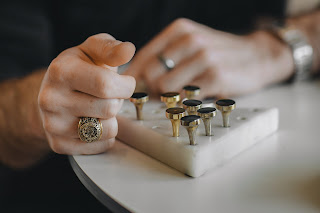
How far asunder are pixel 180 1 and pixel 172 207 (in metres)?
0.91

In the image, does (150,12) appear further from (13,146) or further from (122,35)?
(13,146)

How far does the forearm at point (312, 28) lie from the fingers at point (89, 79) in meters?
0.62

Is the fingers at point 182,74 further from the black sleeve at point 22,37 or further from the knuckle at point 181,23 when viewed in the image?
the black sleeve at point 22,37

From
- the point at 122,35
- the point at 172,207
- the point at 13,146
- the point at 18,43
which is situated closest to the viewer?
the point at 172,207

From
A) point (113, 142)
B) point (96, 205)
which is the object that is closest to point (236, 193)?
point (113, 142)

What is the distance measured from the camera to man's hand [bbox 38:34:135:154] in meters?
0.48

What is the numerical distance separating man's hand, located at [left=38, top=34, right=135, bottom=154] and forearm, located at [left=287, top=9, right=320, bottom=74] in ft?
2.03

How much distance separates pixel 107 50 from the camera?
486 mm

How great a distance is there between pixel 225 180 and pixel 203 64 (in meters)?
0.34

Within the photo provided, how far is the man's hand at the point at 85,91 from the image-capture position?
48cm

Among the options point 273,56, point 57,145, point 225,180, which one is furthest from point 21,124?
point 273,56

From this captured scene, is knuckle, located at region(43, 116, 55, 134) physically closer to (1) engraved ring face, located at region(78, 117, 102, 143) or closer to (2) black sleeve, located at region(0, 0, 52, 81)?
(1) engraved ring face, located at region(78, 117, 102, 143)

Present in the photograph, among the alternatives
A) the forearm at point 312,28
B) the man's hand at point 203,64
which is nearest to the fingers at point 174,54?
the man's hand at point 203,64

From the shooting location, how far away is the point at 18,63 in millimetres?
1039
